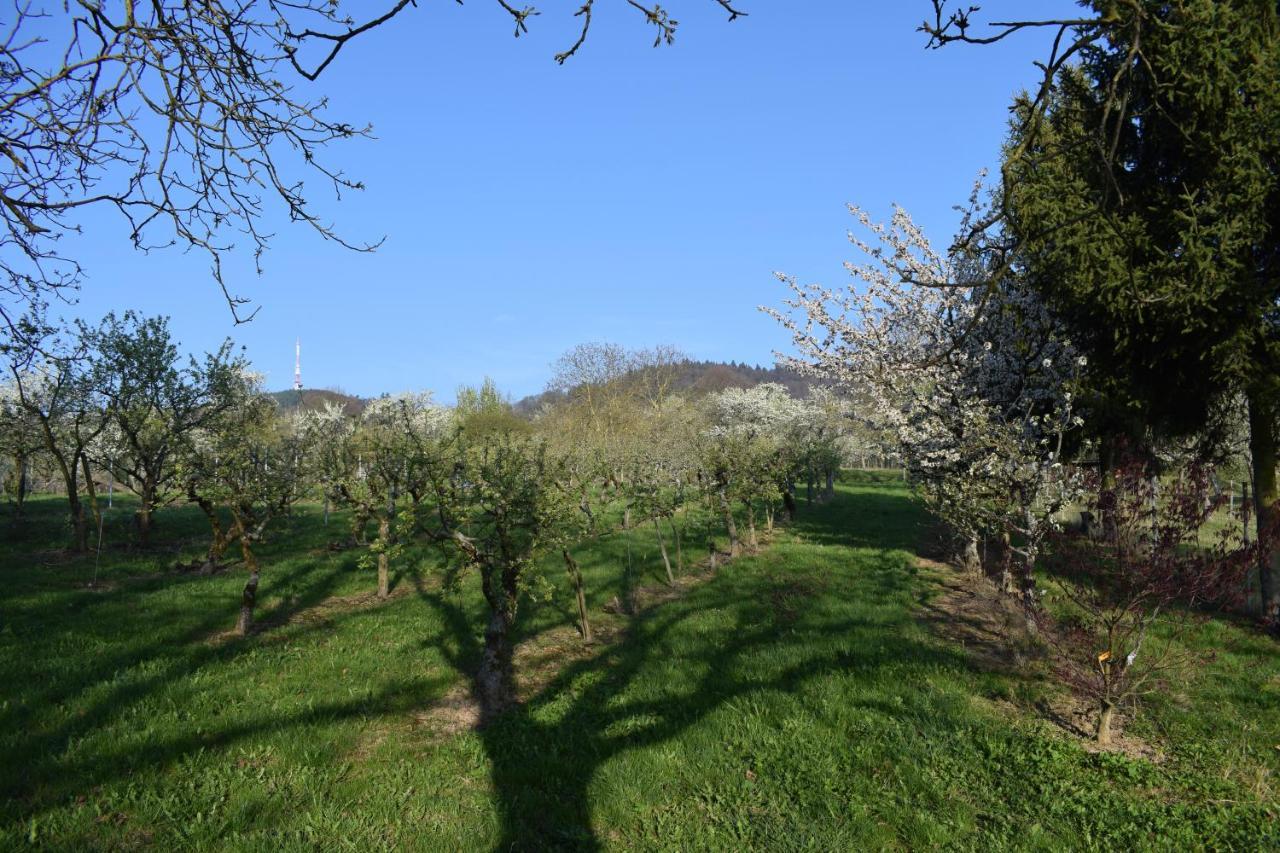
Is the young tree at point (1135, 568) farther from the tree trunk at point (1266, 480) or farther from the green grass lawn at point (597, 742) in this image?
the tree trunk at point (1266, 480)

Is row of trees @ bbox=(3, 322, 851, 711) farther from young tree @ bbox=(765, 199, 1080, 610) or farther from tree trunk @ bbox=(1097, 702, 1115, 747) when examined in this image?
tree trunk @ bbox=(1097, 702, 1115, 747)

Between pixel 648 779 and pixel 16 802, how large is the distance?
556 cm

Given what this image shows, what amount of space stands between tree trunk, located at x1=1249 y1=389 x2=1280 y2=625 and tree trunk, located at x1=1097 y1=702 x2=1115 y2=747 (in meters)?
6.48

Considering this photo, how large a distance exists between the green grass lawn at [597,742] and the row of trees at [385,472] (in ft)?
4.84

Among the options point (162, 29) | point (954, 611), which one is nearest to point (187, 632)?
point (162, 29)

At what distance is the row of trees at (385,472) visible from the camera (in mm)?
10664

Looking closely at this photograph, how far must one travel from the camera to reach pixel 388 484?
16.3 meters

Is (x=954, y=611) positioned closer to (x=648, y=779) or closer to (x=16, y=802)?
(x=648, y=779)

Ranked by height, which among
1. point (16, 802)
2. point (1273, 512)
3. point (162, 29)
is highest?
point (162, 29)

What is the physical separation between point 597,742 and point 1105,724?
18.4 feet

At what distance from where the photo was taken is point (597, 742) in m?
7.99

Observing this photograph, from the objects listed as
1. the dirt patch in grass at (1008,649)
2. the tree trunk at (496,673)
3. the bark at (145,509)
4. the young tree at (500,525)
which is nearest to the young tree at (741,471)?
the dirt patch in grass at (1008,649)

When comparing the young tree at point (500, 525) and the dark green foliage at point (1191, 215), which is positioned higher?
the dark green foliage at point (1191, 215)

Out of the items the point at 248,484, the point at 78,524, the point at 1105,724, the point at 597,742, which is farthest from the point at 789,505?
the point at 78,524
